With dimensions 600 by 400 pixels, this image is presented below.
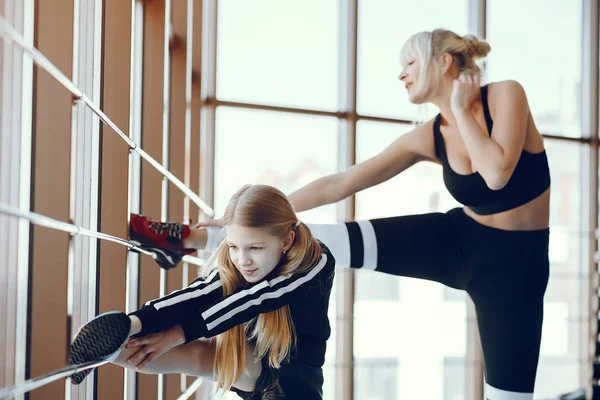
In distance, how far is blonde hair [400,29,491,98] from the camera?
2.07 metres

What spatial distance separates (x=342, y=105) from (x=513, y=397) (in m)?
2.13

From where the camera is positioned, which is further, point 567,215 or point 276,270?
point 567,215

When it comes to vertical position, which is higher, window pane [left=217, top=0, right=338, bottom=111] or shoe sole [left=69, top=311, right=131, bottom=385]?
window pane [left=217, top=0, right=338, bottom=111]

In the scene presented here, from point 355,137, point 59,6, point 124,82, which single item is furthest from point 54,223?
point 355,137

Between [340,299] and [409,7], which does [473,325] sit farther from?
[409,7]

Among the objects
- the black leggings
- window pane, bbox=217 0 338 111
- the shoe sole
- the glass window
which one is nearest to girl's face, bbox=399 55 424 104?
the black leggings

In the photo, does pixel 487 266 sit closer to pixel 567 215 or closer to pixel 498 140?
pixel 498 140

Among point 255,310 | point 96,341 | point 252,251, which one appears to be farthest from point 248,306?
point 96,341

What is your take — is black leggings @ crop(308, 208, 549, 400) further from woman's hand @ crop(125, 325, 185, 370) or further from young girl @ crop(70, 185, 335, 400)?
woman's hand @ crop(125, 325, 185, 370)

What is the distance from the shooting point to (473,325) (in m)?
4.25

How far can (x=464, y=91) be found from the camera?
1952 millimetres

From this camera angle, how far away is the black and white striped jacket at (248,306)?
1.29 m

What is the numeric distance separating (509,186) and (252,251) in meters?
0.89

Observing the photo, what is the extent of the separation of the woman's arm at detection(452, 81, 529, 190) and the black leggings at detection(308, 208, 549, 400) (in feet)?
0.71
